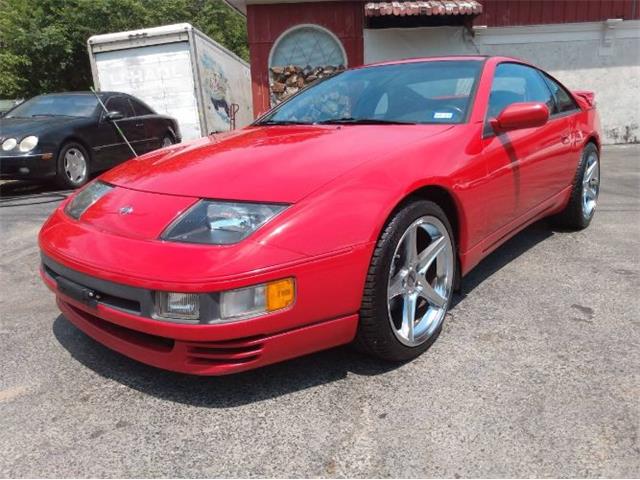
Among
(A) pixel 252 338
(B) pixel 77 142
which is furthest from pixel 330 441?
(B) pixel 77 142

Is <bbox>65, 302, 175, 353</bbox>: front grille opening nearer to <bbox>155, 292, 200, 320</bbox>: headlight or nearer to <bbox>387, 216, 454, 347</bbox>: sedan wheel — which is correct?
<bbox>155, 292, 200, 320</bbox>: headlight

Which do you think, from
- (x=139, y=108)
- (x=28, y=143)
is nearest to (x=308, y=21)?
(x=139, y=108)

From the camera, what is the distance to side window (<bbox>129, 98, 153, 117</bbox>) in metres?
8.48

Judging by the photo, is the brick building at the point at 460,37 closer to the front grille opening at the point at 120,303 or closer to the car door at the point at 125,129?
the car door at the point at 125,129

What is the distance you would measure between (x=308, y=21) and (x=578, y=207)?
8101mm

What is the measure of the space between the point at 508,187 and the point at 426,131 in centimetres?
63

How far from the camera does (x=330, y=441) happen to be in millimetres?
Result: 1885

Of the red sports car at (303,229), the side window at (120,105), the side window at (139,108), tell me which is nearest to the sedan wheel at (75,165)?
the side window at (120,105)

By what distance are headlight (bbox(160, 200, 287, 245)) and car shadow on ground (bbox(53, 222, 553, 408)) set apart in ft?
2.07

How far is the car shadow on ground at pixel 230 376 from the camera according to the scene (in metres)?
2.17

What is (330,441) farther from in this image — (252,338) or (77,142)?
(77,142)

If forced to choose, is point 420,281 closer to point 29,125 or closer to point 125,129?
point 29,125

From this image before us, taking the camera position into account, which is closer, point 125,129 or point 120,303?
point 120,303

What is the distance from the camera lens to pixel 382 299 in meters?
2.16
